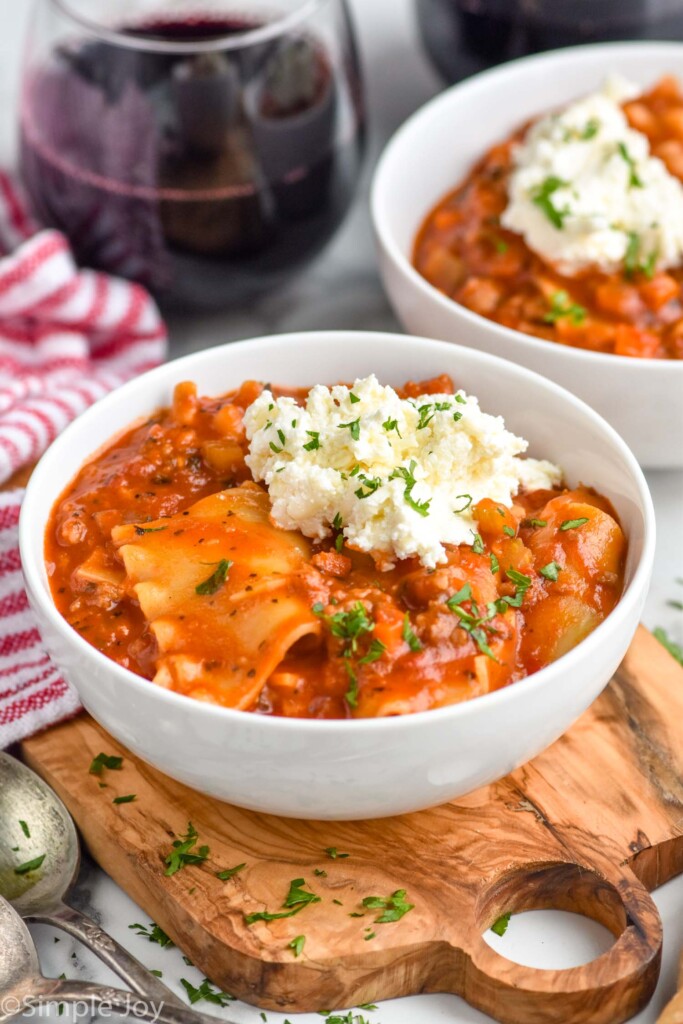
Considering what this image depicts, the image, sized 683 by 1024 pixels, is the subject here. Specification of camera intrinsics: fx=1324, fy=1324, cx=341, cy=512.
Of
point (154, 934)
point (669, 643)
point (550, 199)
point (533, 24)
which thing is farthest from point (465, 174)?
point (154, 934)

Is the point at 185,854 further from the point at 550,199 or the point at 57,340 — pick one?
the point at 550,199

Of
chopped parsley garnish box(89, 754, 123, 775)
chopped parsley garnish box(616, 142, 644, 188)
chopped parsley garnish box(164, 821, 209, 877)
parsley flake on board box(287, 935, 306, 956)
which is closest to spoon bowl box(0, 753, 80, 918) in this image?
chopped parsley garnish box(89, 754, 123, 775)

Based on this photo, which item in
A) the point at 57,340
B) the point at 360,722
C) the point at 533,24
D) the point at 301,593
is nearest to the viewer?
the point at 360,722

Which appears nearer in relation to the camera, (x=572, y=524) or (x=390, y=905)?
(x=390, y=905)

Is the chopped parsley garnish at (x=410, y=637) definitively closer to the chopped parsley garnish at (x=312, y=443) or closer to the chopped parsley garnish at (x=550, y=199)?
the chopped parsley garnish at (x=312, y=443)

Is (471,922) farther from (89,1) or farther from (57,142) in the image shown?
(89,1)

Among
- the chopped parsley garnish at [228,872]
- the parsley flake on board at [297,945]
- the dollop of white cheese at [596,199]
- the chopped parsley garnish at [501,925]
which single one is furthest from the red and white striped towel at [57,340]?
the chopped parsley garnish at [501,925]

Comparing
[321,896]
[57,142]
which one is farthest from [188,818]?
[57,142]
